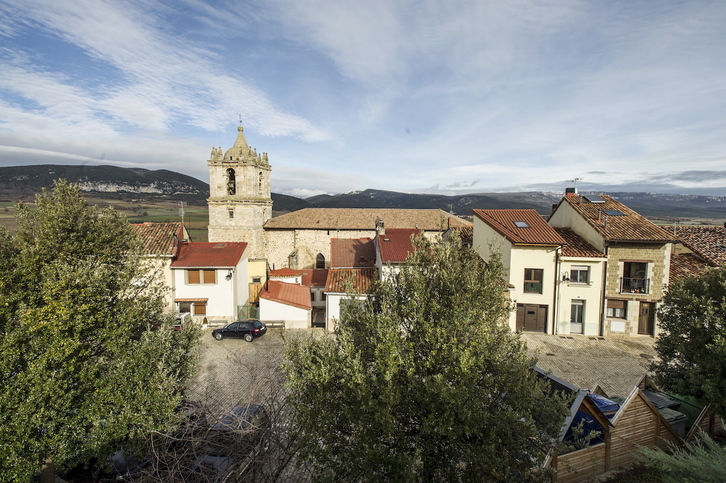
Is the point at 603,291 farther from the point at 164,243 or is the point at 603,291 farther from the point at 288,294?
the point at 164,243

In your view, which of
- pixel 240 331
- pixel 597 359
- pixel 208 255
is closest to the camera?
pixel 597 359

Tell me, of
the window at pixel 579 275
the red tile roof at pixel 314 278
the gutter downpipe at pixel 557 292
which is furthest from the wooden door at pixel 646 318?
the red tile roof at pixel 314 278

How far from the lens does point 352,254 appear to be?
30.0 metres

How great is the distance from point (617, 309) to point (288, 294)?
22.9 meters

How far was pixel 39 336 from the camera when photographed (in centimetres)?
879

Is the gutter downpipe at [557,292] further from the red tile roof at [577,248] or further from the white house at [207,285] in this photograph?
the white house at [207,285]

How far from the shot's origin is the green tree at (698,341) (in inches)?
397

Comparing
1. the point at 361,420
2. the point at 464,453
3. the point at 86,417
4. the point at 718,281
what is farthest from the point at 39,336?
the point at 718,281

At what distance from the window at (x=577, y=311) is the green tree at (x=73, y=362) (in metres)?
22.7

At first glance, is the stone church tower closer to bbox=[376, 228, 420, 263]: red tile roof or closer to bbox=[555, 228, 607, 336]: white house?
bbox=[376, 228, 420, 263]: red tile roof

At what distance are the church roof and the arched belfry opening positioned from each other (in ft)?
17.0

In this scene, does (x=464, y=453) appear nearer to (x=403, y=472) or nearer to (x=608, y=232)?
(x=403, y=472)

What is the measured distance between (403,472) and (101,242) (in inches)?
491

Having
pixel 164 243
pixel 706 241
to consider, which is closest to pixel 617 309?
pixel 706 241
